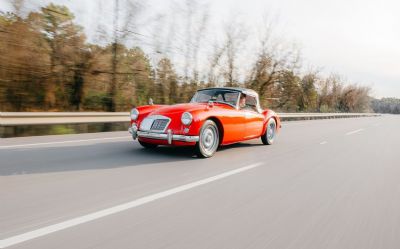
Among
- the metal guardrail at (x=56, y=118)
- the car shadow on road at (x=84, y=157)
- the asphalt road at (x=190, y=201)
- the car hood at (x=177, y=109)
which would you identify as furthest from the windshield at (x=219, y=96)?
the metal guardrail at (x=56, y=118)

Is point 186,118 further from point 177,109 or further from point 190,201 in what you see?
point 190,201

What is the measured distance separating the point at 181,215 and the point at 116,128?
925cm

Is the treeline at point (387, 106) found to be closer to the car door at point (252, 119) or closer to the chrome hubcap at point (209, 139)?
the car door at point (252, 119)

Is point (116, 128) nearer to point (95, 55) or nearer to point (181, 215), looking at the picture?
point (95, 55)

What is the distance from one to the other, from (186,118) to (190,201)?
2636 mm

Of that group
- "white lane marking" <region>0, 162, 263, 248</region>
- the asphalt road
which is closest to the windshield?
the asphalt road

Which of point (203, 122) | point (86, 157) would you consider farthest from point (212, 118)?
point (86, 157)

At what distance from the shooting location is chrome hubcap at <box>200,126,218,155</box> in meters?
6.22

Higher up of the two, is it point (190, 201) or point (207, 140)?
point (207, 140)

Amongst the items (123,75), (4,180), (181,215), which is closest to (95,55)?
(123,75)

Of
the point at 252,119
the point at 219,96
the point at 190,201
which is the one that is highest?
the point at 219,96

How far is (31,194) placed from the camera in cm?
342

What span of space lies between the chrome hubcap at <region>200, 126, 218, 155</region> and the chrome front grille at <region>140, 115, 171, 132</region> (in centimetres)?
71

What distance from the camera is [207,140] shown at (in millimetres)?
6340
